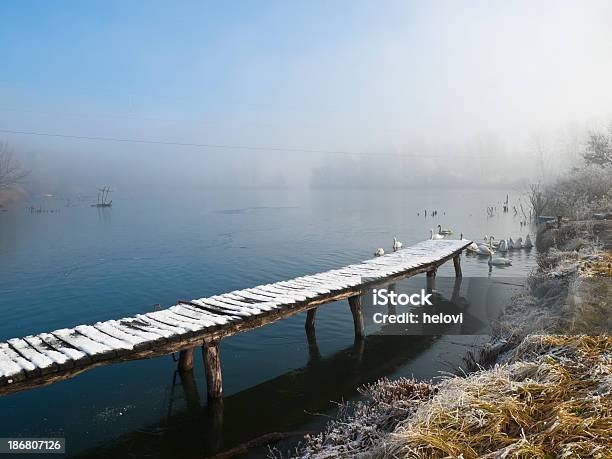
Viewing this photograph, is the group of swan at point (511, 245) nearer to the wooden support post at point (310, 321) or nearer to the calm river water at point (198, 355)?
the calm river water at point (198, 355)

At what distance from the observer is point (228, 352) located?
1417 centimetres

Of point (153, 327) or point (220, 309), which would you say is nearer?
point (153, 327)

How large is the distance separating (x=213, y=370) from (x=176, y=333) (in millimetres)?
1632

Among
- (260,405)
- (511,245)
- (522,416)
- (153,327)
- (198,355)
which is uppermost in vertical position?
(522,416)

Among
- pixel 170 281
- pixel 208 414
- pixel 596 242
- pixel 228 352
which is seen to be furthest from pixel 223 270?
pixel 596 242

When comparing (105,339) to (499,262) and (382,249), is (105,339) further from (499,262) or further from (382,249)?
(499,262)

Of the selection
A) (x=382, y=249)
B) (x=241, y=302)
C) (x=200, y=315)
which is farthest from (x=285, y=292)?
(x=382, y=249)

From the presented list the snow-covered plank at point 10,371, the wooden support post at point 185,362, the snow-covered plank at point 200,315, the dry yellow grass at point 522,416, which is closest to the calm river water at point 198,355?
the wooden support post at point 185,362

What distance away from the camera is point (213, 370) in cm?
1068

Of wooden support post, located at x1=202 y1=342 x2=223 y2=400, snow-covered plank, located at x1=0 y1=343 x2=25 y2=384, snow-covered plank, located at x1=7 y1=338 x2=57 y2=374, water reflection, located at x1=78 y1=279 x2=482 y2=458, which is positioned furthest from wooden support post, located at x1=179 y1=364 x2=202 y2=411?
snow-covered plank, located at x1=0 y1=343 x2=25 y2=384

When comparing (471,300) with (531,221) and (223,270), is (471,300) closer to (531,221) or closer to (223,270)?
(223,270)

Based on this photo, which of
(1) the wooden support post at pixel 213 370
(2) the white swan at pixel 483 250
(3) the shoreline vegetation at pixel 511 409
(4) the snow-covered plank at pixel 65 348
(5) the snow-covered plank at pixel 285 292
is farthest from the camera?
(2) the white swan at pixel 483 250

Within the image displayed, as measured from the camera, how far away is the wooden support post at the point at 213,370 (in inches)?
414

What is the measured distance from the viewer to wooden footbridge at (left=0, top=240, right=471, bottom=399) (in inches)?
321
